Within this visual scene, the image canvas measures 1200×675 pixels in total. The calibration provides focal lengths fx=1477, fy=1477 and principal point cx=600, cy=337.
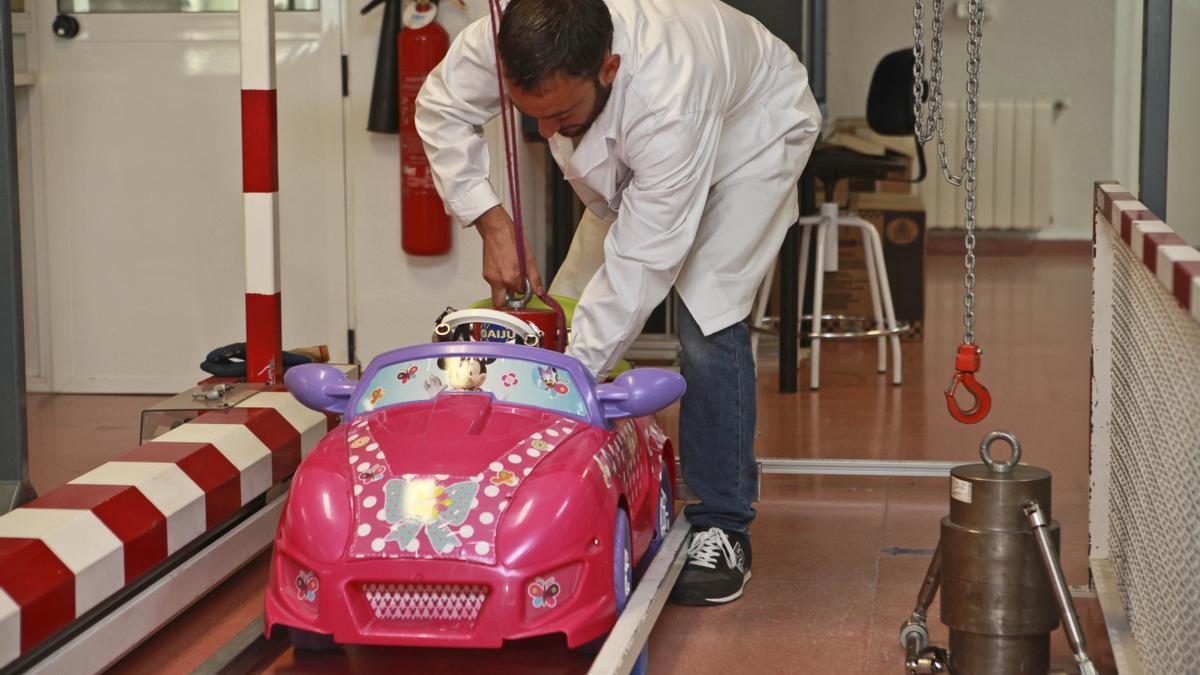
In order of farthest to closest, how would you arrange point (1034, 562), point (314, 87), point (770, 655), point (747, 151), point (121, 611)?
point (314, 87)
point (747, 151)
point (770, 655)
point (121, 611)
point (1034, 562)

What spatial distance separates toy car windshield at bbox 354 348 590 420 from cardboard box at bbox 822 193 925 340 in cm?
403

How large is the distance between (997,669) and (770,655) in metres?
0.47

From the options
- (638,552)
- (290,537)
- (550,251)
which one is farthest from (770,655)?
(550,251)

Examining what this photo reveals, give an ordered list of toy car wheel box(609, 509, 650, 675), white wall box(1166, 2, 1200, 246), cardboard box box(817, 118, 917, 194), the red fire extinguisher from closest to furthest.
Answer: toy car wheel box(609, 509, 650, 675)
the red fire extinguisher
cardboard box box(817, 118, 917, 194)
white wall box(1166, 2, 1200, 246)

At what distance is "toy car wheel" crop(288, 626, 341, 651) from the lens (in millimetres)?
2619

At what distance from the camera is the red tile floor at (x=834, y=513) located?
109 inches

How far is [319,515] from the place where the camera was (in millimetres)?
2447

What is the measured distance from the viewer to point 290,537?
2.48 m

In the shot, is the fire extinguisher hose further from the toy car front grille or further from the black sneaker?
the toy car front grille

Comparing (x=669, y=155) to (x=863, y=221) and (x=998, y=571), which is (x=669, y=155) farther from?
(x=863, y=221)

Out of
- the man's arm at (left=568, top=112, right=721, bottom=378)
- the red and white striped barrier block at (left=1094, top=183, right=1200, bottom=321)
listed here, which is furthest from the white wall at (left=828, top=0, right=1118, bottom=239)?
the man's arm at (left=568, top=112, right=721, bottom=378)

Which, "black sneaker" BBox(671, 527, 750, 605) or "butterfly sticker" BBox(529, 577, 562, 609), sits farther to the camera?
"black sneaker" BBox(671, 527, 750, 605)

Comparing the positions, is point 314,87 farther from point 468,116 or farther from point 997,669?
point 997,669

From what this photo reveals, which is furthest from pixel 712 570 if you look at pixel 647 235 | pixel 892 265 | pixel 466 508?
pixel 892 265
